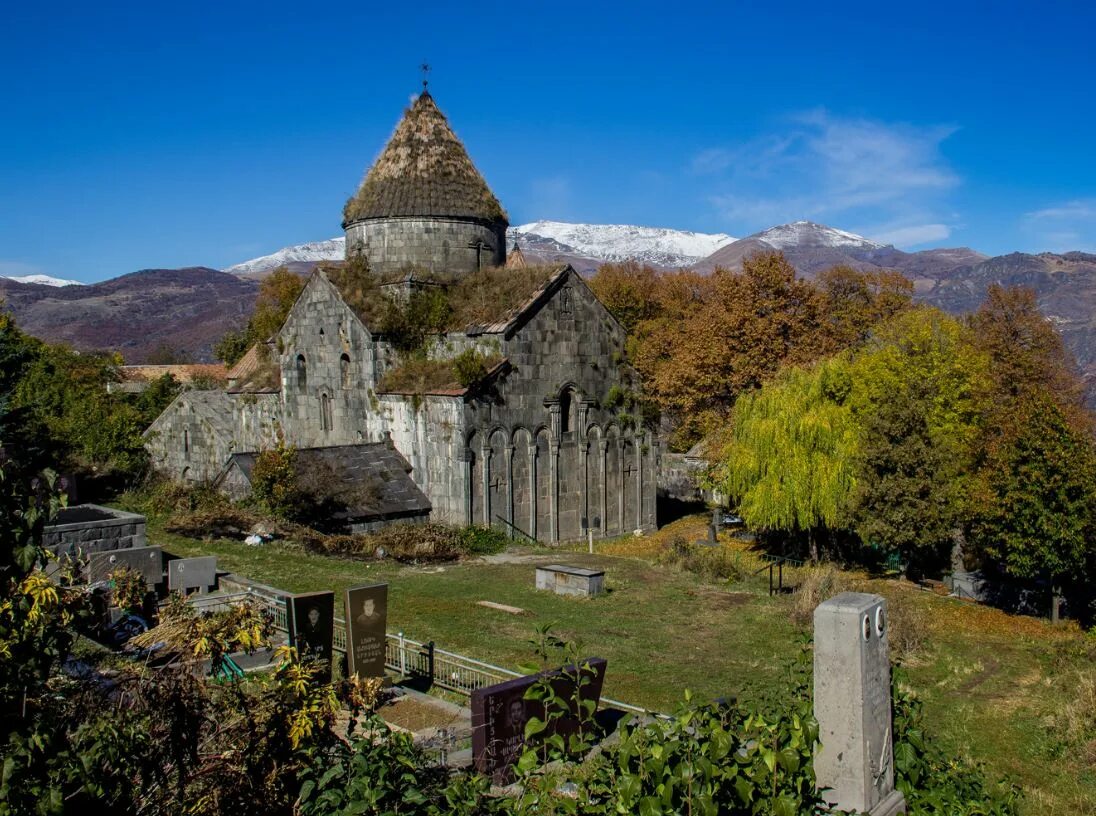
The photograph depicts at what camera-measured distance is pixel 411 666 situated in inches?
479

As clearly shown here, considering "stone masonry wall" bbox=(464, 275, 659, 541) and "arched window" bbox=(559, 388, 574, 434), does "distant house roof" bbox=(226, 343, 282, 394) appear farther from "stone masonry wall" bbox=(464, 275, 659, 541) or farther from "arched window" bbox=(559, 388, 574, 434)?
"arched window" bbox=(559, 388, 574, 434)

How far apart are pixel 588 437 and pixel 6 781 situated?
21892 millimetres

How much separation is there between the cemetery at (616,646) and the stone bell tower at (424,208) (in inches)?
383

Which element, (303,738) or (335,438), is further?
(335,438)

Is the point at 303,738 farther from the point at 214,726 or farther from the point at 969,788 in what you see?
the point at 969,788

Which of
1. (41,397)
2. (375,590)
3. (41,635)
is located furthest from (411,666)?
(41,397)

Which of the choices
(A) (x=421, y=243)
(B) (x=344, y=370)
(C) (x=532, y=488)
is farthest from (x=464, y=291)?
(C) (x=532, y=488)

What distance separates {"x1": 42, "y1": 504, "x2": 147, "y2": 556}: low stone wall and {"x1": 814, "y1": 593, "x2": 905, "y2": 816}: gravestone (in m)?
12.0

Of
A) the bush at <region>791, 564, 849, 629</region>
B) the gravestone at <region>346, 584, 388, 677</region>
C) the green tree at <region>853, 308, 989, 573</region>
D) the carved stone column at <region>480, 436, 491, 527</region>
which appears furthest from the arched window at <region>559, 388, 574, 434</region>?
the gravestone at <region>346, 584, 388, 677</region>

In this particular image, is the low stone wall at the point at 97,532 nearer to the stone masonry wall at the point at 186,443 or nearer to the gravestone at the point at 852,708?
the gravestone at the point at 852,708

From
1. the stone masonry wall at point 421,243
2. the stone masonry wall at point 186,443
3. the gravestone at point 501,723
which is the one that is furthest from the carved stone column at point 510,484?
the gravestone at point 501,723

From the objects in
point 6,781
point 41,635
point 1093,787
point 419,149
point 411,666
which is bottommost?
point 1093,787

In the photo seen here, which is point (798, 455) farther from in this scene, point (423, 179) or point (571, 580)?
point (423, 179)

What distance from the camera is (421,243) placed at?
86.8 ft
